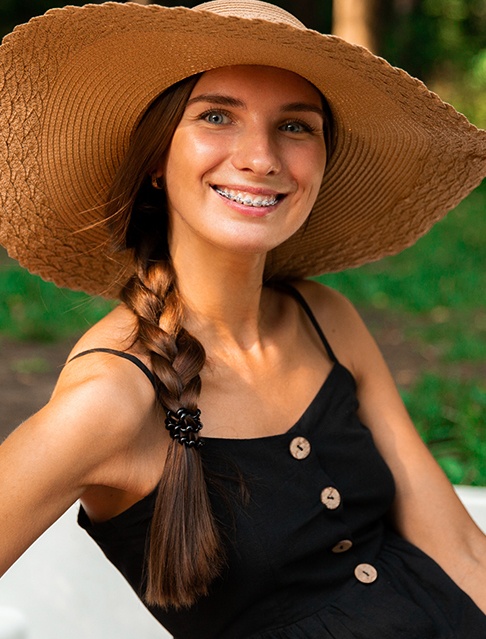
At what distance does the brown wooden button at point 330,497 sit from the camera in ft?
7.18

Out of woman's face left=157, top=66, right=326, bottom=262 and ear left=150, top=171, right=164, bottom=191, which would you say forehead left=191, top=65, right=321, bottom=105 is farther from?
ear left=150, top=171, right=164, bottom=191

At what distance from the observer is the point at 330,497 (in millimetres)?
2201

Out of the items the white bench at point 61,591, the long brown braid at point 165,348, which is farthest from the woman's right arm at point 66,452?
the white bench at point 61,591

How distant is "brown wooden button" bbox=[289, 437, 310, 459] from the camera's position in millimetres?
2197

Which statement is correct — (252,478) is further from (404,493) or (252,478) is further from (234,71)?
(234,71)

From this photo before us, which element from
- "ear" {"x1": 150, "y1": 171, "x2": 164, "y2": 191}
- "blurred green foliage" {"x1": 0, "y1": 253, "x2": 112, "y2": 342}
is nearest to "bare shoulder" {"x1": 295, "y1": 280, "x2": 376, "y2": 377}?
"ear" {"x1": 150, "y1": 171, "x2": 164, "y2": 191}

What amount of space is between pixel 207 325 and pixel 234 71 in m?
0.56

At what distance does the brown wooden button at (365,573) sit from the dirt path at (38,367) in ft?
8.62

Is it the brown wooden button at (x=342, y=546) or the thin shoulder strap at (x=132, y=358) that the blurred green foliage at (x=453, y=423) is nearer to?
the brown wooden button at (x=342, y=546)

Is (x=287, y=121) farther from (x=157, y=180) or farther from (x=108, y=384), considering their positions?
(x=108, y=384)

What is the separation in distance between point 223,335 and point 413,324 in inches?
176

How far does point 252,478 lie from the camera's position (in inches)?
83.0

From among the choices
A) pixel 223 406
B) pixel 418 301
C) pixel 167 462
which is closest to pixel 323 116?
pixel 223 406

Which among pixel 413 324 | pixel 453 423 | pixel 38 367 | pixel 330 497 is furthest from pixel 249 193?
pixel 413 324
